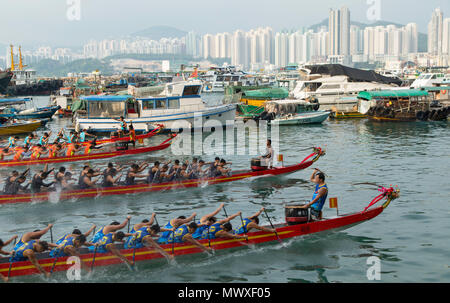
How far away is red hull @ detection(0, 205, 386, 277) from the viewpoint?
1241cm

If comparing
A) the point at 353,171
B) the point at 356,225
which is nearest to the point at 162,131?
the point at 353,171

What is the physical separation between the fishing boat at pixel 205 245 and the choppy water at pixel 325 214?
23cm

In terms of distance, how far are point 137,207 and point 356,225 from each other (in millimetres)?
8808

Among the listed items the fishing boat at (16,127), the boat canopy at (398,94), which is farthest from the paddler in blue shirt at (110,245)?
the boat canopy at (398,94)

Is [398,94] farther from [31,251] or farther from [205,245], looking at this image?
[31,251]

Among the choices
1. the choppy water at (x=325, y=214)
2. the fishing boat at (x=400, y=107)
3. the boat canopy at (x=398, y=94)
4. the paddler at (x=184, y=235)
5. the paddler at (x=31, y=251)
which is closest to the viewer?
the paddler at (x=31, y=251)

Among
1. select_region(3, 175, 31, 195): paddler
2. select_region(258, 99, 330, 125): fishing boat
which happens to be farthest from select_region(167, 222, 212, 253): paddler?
select_region(258, 99, 330, 125): fishing boat

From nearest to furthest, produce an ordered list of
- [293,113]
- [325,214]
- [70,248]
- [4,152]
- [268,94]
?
[70,248] < [325,214] < [4,152] < [293,113] < [268,94]

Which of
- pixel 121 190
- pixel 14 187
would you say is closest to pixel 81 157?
pixel 121 190

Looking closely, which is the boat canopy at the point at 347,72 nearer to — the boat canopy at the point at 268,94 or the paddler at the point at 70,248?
the boat canopy at the point at 268,94

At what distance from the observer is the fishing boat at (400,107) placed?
49.8 meters

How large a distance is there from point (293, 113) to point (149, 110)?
15.7 metres

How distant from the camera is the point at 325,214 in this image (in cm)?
1820

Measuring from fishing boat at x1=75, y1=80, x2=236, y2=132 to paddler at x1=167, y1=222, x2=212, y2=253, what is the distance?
94.3 feet
